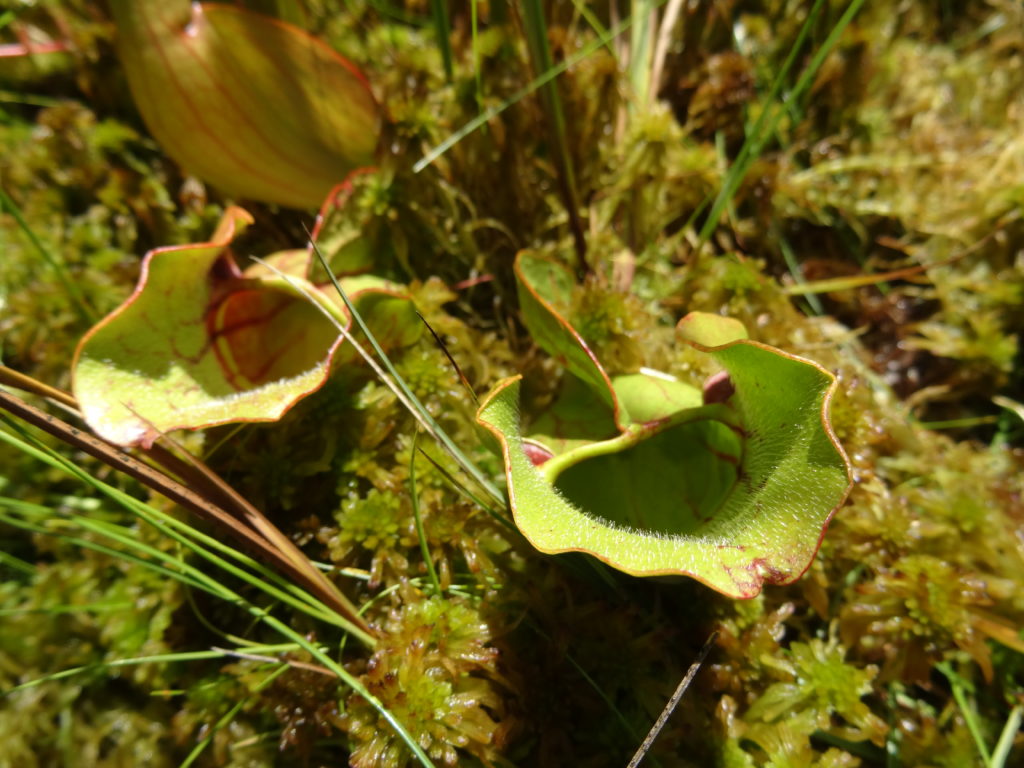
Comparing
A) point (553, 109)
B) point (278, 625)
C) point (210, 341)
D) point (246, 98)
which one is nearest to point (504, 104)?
point (553, 109)

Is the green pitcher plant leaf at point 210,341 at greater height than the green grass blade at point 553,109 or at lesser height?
lesser

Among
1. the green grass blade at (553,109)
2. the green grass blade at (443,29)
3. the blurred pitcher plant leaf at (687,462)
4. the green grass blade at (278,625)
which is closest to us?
the blurred pitcher plant leaf at (687,462)

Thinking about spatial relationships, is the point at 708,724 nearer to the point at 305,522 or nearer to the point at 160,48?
the point at 305,522

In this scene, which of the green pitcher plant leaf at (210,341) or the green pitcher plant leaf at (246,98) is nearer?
the green pitcher plant leaf at (210,341)

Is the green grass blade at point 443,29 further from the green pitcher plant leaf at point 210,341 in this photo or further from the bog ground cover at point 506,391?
the green pitcher plant leaf at point 210,341

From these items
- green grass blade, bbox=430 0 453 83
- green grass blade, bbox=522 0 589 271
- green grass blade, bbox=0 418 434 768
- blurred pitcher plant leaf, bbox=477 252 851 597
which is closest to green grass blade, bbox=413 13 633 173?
green grass blade, bbox=522 0 589 271

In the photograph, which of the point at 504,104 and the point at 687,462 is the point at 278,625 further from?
the point at 504,104

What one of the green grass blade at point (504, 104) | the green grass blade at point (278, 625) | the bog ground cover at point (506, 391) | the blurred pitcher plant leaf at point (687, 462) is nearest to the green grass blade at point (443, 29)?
the bog ground cover at point (506, 391)
